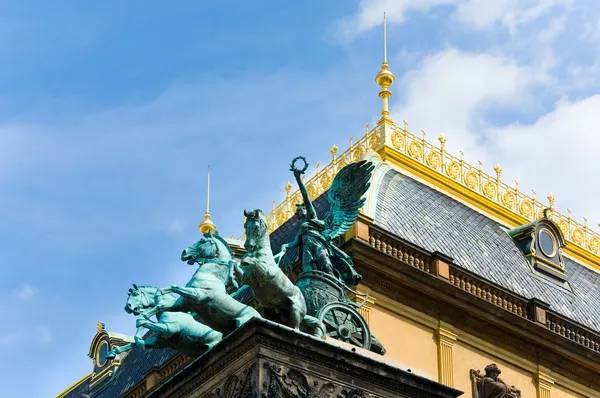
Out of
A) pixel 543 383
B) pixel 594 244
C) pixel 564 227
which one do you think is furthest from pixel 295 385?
pixel 594 244

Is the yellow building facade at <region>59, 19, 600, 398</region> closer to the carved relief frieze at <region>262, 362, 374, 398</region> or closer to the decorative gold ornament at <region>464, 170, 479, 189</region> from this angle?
the decorative gold ornament at <region>464, 170, 479, 189</region>

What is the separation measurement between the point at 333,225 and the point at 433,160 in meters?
19.4

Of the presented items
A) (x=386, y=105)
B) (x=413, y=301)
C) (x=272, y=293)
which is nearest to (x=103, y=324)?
(x=386, y=105)

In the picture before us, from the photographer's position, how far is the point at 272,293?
16750 mm

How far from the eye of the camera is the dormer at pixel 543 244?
124 feet

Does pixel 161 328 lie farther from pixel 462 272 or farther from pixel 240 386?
pixel 462 272

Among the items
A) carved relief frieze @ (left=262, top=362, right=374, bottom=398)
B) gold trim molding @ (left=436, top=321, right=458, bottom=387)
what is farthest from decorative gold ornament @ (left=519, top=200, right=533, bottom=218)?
carved relief frieze @ (left=262, top=362, right=374, bottom=398)

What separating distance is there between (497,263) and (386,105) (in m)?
5.64

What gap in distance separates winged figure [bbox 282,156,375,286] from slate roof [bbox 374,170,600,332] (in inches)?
532

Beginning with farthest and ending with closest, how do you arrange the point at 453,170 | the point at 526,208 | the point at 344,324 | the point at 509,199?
1. the point at 526,208
2. the point at 509,199
3. the point at 453,170
4. the point at 344,324

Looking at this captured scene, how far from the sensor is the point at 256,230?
17.2 m

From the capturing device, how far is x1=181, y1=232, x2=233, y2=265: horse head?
685 inches

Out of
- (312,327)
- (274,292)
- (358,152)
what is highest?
(358,152)

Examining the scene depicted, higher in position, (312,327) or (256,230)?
(256,230)
